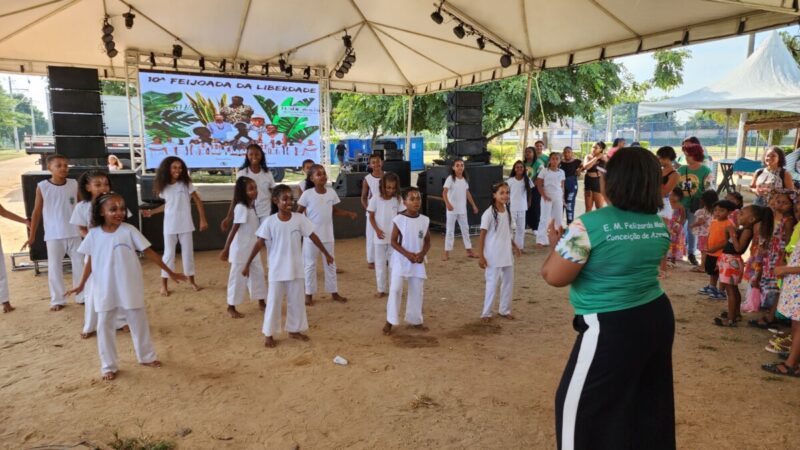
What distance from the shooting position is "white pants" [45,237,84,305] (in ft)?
16.3

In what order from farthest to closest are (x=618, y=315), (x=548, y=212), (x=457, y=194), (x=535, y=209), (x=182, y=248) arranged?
(x=535, y=209) → (x=548, y=212) → (x=457, y=194) → (x=182, y=248) → (x=618, y=315)

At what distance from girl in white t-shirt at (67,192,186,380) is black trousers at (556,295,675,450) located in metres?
2.94

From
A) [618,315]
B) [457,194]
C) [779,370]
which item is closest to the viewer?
[618,315]

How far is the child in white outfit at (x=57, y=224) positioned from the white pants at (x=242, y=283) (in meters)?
1.64

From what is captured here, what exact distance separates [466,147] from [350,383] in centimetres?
647

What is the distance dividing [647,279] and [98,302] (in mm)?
3448

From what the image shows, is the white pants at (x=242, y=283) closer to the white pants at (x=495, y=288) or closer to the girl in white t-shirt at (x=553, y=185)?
the white pants at (x=495, y=288)

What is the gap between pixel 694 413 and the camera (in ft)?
9.90

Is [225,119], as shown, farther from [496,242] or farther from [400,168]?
[496,242]

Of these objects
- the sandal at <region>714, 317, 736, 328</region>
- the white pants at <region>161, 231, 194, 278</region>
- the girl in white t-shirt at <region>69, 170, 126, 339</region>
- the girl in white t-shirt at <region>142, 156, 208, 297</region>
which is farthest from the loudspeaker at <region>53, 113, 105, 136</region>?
the sandal at <region>714, 317, 736, 328</region>

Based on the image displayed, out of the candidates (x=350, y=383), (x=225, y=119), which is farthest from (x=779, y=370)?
(x=225, y=119)

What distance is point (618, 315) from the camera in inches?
69.6

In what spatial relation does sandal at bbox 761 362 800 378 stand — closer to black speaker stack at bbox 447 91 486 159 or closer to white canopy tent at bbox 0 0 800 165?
white canopy tent at bbox 0 0 800 165

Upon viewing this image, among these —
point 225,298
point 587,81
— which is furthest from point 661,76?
point 225,298
